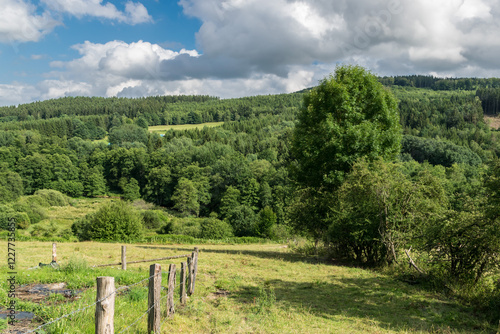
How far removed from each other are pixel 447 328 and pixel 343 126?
1307 cm

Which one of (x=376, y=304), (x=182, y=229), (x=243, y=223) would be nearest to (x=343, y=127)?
(x=376, y=304)

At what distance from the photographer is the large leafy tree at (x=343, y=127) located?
1964cm

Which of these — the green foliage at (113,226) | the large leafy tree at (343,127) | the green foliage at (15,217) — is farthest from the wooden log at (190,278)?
the green foliage at (15,217)

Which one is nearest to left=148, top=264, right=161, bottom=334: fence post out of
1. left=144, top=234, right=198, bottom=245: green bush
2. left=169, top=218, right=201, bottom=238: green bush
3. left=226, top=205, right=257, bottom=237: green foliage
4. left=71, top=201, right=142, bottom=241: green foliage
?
left=144, top=234, right=198, bottom=245: green bush

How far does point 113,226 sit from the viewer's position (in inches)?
1489

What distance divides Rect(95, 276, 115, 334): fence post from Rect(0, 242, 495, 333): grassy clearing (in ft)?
6.30

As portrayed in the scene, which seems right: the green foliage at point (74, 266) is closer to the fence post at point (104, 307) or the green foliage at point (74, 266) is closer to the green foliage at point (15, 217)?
the fence post at point (104, 307)

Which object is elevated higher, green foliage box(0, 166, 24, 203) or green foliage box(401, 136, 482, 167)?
green foliage box(401, 136, 482, 167)

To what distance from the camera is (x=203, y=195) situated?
90.3m

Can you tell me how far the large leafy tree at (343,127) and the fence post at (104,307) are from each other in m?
16.4

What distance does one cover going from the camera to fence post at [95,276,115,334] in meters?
4.62

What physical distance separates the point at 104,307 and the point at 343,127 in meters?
17.8

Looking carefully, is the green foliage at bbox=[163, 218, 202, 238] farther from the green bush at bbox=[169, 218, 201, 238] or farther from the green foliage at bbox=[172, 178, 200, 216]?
the green foliage at bbox=[172, 178, 200, 216]

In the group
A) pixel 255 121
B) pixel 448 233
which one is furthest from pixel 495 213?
pixel 255 121
